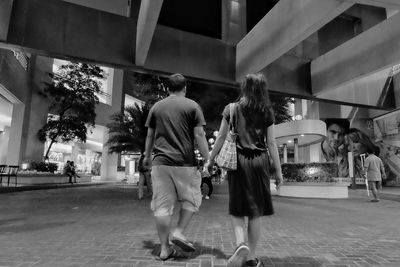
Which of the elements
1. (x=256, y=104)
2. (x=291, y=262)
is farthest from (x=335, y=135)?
(x=256, y=104)

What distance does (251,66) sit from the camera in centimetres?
920

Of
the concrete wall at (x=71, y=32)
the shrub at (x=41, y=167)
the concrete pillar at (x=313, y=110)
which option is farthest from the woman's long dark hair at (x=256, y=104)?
the concrete pillar at (x=313, y=110)

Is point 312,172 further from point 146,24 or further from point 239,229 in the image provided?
point 239,229

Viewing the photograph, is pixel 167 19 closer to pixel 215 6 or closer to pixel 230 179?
pixel 215 6

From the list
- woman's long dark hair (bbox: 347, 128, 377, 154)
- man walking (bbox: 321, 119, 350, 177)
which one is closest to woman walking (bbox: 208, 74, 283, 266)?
man walking (bbox: 321, 119, 350, 177)

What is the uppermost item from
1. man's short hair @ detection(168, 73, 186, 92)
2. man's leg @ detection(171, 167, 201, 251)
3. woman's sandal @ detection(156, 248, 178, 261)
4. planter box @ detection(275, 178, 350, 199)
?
man's short hair @ detection(168, 73, 186, 92)

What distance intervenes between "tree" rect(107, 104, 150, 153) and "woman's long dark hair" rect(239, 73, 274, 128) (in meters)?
15.0

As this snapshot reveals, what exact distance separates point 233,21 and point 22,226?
9.00m

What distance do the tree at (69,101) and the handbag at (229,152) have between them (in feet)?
68.7

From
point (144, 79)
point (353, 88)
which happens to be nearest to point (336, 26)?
point (353, 88)

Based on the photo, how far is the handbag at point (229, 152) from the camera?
282cm

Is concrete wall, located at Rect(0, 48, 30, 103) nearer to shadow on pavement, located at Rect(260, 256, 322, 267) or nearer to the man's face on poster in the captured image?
shadow on pavement, located at Rect(260, 256, 322, 267)

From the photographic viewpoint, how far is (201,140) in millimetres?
3295

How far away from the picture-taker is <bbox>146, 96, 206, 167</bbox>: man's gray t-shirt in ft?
10.5
